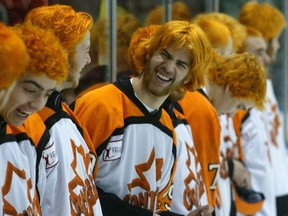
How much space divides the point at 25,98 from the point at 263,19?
11.4ft

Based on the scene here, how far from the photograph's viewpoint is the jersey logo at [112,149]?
3361mm

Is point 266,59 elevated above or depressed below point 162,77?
below

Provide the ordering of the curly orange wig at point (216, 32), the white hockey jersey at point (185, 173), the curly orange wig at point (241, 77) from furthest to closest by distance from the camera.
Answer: the curly orange wig at point (216, 32) < the curly orange wig at point (241, 77) < the white hockey jersey at point (185, 173)

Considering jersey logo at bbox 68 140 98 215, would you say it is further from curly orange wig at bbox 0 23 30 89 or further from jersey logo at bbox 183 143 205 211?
jersey logo at bbox 183 143 205 211

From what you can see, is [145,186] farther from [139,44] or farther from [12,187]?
[12,187]

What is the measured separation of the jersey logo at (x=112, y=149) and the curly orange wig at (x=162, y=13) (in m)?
1.47

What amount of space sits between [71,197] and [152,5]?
82.6 inches

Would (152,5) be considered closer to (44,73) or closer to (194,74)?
(194,74)

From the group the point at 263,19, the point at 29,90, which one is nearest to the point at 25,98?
the point at 29,90

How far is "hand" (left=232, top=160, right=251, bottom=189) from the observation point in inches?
190

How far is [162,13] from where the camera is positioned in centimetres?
511

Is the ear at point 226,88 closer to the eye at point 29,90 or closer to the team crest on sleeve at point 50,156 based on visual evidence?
the team crest on sleeve at point 50,156

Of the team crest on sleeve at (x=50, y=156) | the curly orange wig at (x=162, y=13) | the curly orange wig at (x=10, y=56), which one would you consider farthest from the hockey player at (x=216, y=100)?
the curly orange wig at (x=10, y=56)

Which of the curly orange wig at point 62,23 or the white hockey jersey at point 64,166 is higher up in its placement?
the curly orange wig at point 62,23
